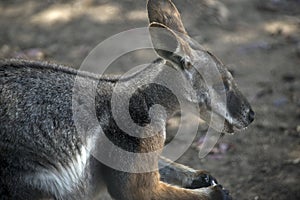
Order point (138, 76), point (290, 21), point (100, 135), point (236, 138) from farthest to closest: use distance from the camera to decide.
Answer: point (290, 21)
point (236, 138)
point (138, 76)
point (100, 135)

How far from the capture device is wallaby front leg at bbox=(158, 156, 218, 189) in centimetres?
462

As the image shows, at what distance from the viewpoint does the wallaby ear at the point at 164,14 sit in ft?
14.1

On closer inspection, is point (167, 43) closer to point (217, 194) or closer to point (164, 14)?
point (164, 14)

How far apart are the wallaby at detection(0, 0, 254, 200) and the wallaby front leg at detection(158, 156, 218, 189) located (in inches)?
3.4

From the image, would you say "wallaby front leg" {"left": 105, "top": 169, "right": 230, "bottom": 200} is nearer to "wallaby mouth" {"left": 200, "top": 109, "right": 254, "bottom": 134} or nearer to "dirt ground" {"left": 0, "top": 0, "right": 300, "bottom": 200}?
"wallaby mouth" {"left": 200, "top": 109, "right": 254, "bottom": 134}

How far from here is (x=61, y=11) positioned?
7648 mm

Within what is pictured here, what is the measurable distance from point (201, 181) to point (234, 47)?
8.81 ft

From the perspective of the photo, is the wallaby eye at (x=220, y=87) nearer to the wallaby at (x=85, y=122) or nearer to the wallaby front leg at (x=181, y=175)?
the wallaby at (x=85, y=122)

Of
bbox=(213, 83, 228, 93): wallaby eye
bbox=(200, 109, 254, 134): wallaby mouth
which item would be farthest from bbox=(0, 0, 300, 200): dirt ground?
bbox=(213, 83, 228, 93): wallaby eye

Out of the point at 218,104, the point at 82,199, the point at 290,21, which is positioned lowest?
the point at 290,21

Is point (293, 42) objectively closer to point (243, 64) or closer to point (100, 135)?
point (243, 64)

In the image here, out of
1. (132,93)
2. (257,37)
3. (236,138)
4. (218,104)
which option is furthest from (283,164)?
(257,37)

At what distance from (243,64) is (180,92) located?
2540 mm

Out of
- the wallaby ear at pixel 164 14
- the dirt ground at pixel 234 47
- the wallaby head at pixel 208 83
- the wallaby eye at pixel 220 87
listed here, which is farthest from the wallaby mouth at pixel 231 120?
the dirt ground at pixel 234 47
